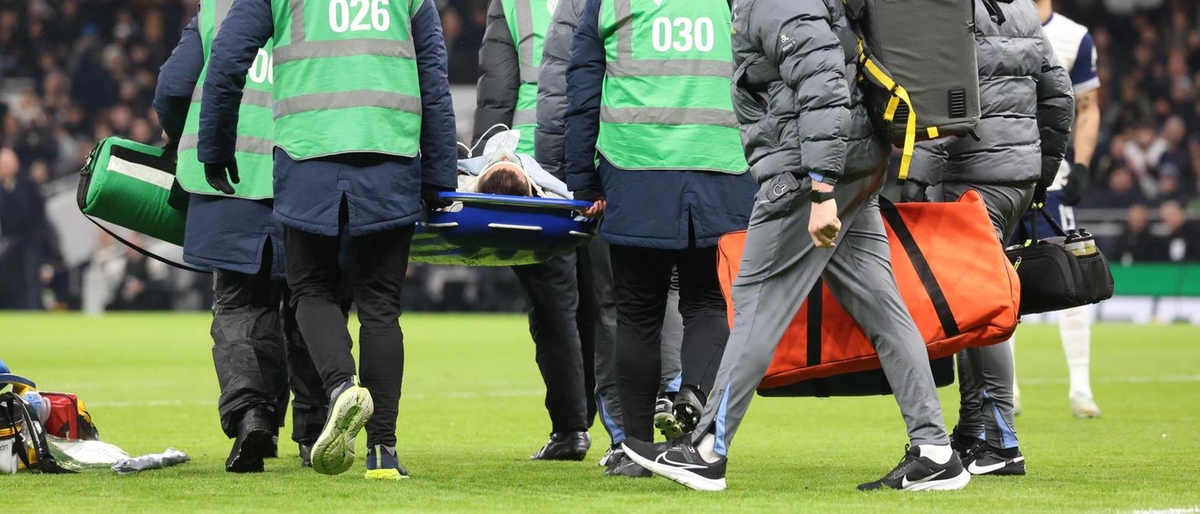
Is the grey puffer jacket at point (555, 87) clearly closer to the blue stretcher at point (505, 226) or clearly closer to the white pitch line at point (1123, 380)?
the blue stretcher at point (505, 226)

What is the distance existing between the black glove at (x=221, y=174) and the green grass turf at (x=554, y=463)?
0.98 m

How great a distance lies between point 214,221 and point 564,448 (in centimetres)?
166

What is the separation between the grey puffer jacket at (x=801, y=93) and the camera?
4.71 meters

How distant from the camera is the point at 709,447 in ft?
16.6

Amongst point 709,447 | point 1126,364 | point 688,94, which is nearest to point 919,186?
point 688,94

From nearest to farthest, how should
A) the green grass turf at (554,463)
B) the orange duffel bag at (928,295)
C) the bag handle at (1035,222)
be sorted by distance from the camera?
1. the green grass turf at (554,463)
2. the orange duffel bag at (928,295)
3. the bag handle at (1035,222)

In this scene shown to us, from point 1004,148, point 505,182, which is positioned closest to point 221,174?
point 505,182

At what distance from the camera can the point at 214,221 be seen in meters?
5.85

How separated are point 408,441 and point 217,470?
141 cm

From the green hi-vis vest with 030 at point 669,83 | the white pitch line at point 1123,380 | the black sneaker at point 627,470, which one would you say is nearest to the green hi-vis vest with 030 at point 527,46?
the green hi-vis vest with 030 at point 669,83

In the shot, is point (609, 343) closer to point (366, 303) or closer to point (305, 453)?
point (305, 453)

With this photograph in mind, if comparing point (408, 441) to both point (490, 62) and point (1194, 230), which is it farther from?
point (1194, 230)

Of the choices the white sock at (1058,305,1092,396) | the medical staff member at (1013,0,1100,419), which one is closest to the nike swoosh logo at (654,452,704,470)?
the medical staff member at (1013,0,1100,419)

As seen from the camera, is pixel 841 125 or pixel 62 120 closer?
pixel 841 125
